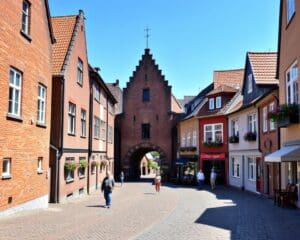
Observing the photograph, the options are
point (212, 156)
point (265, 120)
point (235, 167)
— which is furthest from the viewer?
point (212, 156)

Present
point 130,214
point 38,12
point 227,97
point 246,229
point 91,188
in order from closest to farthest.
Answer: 1. point 246,229
2. point 130,214
3. point 38,12
4. point 91,188
5. point 227,97

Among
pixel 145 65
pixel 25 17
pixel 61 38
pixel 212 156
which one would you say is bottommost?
pixel 212 156

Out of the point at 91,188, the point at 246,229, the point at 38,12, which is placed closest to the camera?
the point at 246,229

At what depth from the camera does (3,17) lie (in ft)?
43.5

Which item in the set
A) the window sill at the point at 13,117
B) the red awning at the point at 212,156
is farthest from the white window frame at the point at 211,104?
the window sill at the point at 13,117

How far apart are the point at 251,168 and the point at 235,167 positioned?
4.65 metres

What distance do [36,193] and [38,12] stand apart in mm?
7924

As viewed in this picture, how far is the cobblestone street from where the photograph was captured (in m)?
11.3

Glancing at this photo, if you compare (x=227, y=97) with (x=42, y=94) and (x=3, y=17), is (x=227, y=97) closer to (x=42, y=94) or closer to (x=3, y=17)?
(x=42, y=94)

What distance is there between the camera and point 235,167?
3319 centimetres

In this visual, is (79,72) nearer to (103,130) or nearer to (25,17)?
(25,17)

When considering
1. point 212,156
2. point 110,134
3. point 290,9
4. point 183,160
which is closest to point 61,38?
point 290,9

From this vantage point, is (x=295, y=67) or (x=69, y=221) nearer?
(x=69, y=221)

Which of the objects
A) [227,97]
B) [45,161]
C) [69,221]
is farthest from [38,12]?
[227,97]
